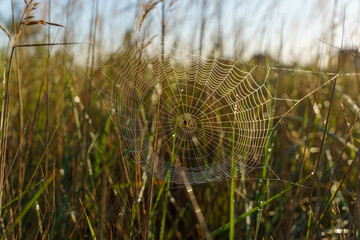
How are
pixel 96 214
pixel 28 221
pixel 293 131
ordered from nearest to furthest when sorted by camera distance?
pixel 96 214 → pixel 28 221 → pixel 293 131

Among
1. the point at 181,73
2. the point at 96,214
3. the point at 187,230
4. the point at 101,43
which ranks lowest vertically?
the point at 187,230

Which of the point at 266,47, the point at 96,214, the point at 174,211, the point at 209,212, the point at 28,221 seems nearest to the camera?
the point at 96,214

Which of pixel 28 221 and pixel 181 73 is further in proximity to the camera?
pixel 181 73

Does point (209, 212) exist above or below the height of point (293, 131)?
below

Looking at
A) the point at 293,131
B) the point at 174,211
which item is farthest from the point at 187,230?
the point at 293,131

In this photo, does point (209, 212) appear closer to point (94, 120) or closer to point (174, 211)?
point (174, 211)

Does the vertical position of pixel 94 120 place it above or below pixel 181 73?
below

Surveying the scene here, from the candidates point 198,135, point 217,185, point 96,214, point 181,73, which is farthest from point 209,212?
point 181,73

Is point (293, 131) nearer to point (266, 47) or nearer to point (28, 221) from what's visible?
point (266, 47)

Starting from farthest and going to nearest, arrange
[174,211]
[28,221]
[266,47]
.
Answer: [266,47] < [174,211] < [28,221]

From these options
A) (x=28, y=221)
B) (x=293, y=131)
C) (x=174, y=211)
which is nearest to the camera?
(x=28, y=221)
